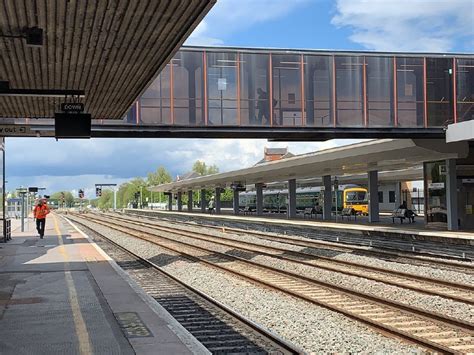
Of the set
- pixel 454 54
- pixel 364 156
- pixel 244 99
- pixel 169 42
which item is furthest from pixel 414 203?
pixel 169 42

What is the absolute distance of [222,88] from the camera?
735 inches

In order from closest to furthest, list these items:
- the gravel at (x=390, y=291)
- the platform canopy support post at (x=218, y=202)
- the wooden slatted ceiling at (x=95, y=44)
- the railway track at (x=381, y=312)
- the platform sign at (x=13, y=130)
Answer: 1. the wooden slatted ceiling at (x=95, y=44)
2. the railway track at (x=381, y=312)
3. the gravel at (x=390, y=291)
4. the platform sign at (x=13, y=130)
5. the platform canopy support post at (x=218, y=202)

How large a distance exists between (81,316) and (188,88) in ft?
36.9

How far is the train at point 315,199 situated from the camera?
173ft

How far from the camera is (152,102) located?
1764 cm

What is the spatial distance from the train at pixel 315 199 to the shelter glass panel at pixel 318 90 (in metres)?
25.8

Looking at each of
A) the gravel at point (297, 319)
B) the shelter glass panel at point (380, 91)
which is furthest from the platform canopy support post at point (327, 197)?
the gravel at point (297, 319)

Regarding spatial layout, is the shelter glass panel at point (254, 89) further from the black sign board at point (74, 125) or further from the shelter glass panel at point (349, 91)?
the black sign board at point (74, 125)

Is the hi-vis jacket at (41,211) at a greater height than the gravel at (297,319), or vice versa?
the hi-vis jacket at (41,211)

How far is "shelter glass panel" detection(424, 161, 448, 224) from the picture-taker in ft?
77.5

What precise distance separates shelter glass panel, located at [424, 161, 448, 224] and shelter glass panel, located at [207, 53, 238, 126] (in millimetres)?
10208

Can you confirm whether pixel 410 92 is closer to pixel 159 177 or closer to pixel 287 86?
pixel 287 86

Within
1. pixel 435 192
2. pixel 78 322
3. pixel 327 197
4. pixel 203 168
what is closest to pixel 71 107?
pixel 78 322

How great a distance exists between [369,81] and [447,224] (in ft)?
25.4
